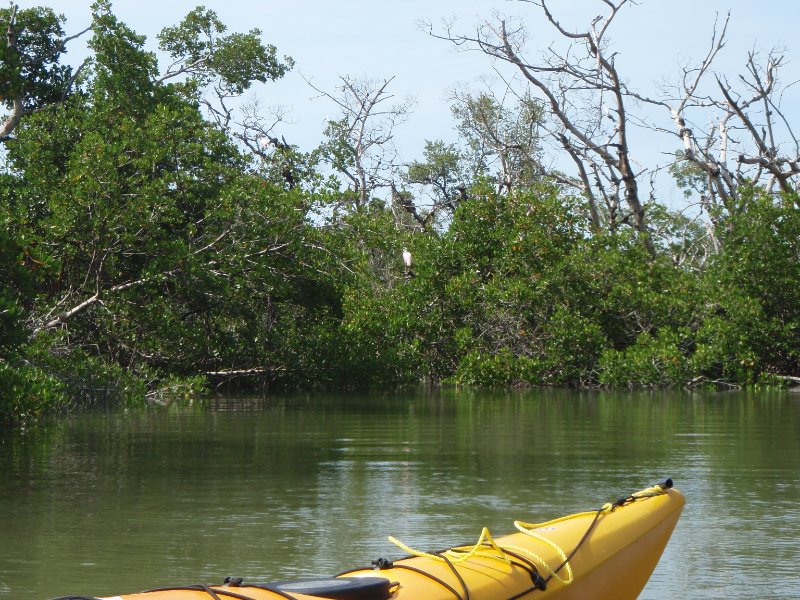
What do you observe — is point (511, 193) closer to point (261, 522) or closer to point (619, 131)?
point (619, 131)

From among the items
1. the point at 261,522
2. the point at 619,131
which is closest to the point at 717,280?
the point at 619,131

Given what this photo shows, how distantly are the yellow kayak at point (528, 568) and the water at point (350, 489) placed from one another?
51 centimetres

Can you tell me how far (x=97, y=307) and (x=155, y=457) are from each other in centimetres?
728

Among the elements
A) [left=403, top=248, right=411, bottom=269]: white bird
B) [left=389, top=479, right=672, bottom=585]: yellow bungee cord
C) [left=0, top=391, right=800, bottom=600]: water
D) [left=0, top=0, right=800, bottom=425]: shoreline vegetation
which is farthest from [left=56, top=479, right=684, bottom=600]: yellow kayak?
[left=403, top=248, right=411, bottom=269]: white bird

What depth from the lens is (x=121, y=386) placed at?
1573 centimetres

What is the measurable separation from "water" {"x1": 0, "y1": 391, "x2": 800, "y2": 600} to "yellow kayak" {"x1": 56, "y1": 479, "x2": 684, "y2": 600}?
512mm

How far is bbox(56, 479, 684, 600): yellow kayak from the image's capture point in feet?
13.0

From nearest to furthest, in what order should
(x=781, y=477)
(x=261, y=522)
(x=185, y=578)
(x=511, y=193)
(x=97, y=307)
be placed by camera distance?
(x=185, y=578)
(x=261, y=522)
(x=781, y=477)
(x=97, y=307)
(x=511, y=193)

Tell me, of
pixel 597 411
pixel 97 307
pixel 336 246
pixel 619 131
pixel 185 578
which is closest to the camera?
pixel 185 578

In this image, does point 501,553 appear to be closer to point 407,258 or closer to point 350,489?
point 350,489

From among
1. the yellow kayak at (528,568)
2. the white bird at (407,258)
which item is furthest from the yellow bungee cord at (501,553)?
the white bird at (407,258)

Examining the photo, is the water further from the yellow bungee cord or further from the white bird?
the white bird

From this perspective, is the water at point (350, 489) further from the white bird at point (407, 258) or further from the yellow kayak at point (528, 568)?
the white bird at point (407, 258)

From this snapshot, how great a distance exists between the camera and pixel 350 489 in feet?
27.8
